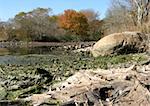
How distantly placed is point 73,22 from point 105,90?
223 ft

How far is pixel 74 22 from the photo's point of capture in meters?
77.7

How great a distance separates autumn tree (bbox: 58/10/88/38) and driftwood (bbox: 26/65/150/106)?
6340 centimetres

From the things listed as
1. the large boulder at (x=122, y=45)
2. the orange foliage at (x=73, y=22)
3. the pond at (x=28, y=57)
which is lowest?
the pond at (x=28, y=57)

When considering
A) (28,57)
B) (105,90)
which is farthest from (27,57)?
(105,90)

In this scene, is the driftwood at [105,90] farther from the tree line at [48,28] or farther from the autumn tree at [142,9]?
the tree line at [48,28]

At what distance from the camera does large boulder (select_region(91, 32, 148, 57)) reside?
94.3 feet

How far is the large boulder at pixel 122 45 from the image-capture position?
28.8 m

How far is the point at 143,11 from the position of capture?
3997cm

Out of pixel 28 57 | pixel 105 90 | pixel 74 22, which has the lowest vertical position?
pixel 28 57

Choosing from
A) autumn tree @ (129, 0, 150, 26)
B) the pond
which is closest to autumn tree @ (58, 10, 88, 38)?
autumn tree @ (129, 0, 150, 26)

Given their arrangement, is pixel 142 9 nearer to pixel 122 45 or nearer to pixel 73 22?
pixel 122 45

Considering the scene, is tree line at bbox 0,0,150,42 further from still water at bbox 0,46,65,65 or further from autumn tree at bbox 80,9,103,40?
still water at bbox 0,46,65,65

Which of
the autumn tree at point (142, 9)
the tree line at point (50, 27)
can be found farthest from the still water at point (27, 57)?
the tree line at point (50, 27)

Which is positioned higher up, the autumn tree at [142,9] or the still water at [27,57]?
the autumn tree at [142,9]
